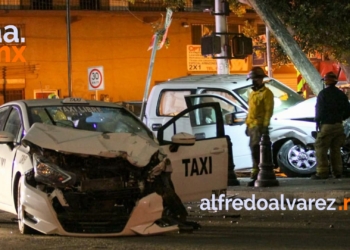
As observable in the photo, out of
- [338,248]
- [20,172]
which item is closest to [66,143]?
[20,172]

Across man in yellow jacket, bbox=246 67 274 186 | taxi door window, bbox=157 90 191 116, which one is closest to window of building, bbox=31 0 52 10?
taxi door window, bbox=157 90 191 116

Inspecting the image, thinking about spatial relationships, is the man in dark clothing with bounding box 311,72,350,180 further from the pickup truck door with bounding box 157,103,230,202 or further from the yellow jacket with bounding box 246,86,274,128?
the pickup truck door with bounding box 157,103,230,202

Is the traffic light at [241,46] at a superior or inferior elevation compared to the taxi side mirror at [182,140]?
superior

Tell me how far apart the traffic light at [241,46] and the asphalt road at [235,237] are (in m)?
8.52

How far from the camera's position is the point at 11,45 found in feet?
114

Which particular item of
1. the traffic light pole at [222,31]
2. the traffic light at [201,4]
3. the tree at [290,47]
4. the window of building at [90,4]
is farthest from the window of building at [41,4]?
the tree at [290,47]

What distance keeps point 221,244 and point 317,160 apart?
5.41 m

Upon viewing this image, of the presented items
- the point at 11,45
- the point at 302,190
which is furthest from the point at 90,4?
the point at 302,190

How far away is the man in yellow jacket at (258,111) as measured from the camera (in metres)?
12.5

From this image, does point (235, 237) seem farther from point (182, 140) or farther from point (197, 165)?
point (182, 140)

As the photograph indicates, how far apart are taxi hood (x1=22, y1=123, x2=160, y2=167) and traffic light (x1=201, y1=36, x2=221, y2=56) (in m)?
10.3

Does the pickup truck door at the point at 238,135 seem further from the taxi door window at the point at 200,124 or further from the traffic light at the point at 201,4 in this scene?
the traffic light at the point at 201,4

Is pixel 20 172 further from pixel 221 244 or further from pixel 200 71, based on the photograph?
pixel 200 71

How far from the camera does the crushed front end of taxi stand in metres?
7.72
